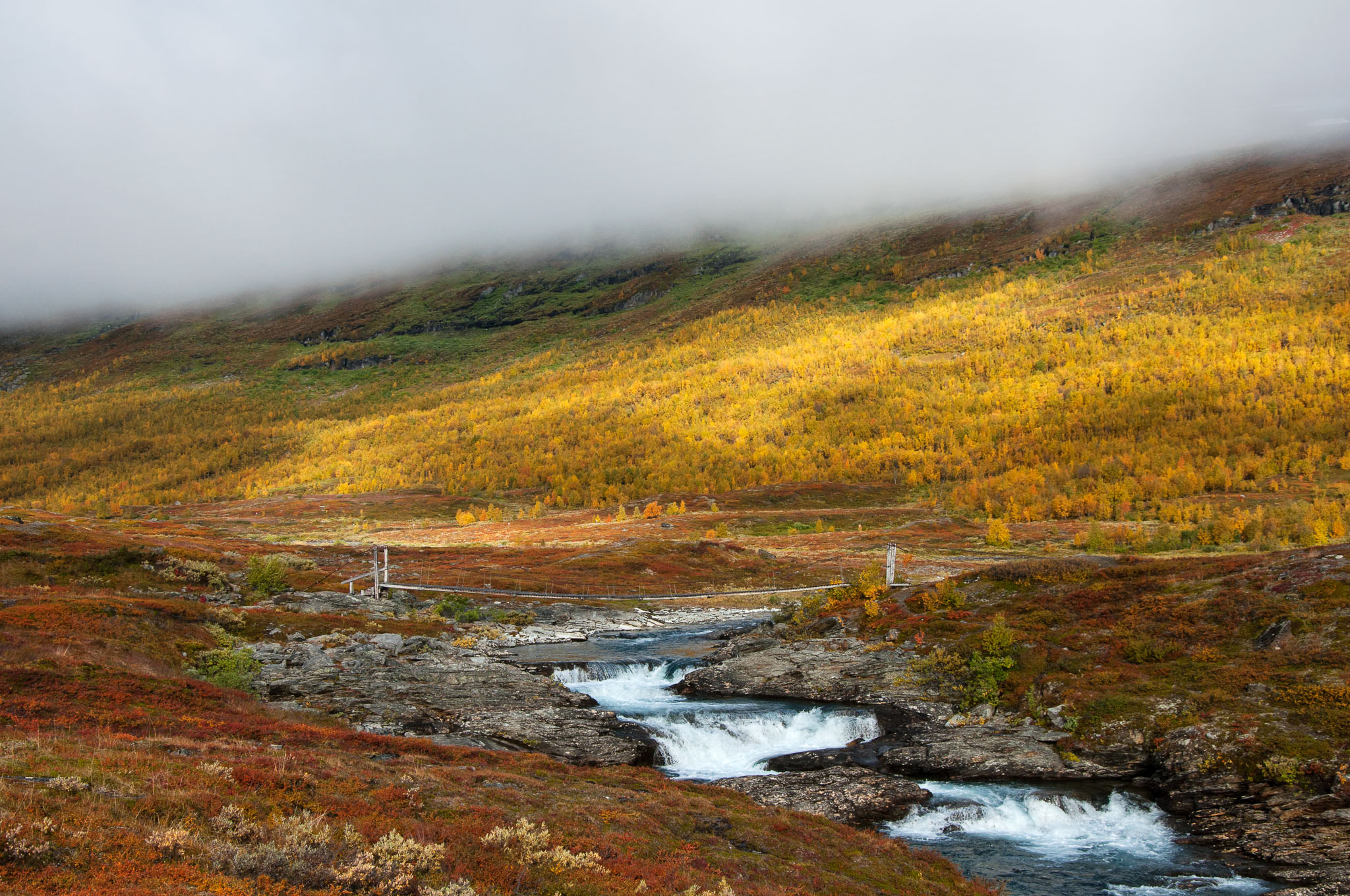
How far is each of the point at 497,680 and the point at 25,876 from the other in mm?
24420

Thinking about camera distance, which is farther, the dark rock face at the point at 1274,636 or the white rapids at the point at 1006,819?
the dark rock face at the point at 1274,636

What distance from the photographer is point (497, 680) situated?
31062 mm

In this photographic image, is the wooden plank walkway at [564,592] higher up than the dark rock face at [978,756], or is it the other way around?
the dark rock face at [978,756]

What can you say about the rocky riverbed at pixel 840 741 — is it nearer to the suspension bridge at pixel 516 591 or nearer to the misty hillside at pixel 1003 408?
the suspension bridge at pixel 516 591

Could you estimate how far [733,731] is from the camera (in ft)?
84.1

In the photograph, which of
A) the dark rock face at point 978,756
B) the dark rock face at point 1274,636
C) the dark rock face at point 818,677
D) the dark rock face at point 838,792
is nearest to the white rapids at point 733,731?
the dark rock face at point 818,677

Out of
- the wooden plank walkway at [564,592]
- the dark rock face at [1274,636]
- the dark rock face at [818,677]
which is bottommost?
the wooden plank walkway at [564,592]

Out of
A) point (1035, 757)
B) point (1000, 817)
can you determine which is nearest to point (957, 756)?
point (1035, 757)

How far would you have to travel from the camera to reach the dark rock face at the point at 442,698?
23.9 m

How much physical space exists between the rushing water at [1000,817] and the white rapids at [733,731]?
0.05m

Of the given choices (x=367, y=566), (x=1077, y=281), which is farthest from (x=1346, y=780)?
(x=1077, y=281)

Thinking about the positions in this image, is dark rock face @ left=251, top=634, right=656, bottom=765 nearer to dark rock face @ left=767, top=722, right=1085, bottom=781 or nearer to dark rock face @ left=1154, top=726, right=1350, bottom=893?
dark rock face @ left=767, top=722, right=1085, bottom=781

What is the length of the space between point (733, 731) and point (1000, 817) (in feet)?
31.1

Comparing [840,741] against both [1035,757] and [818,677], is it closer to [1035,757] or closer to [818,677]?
[818,677]
